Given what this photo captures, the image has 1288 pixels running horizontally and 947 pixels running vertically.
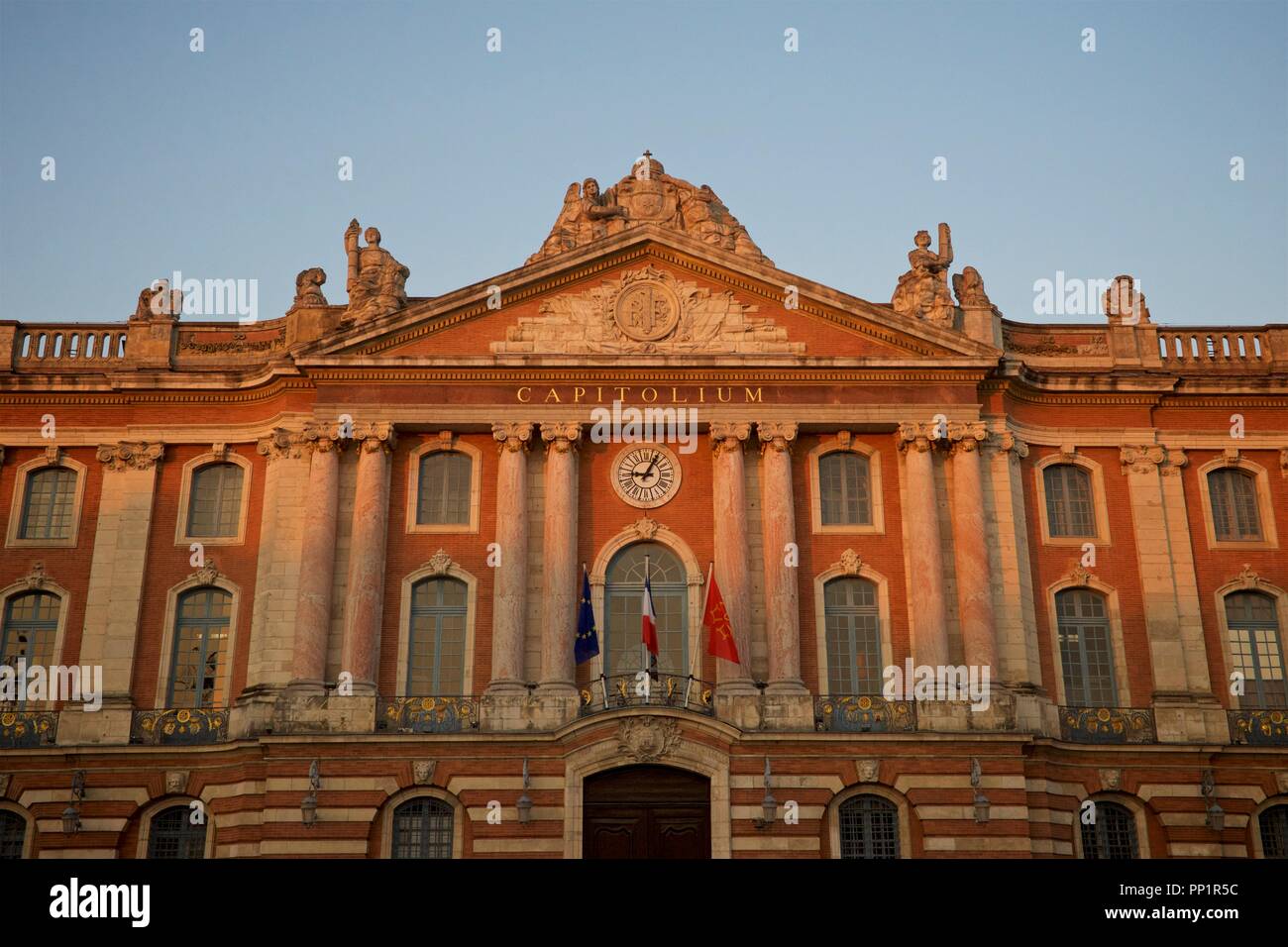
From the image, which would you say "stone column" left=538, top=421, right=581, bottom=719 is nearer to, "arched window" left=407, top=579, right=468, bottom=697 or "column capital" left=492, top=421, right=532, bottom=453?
"column capital" left=492, top=421, right=532, bottom=453

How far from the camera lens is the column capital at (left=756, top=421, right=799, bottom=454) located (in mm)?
31406

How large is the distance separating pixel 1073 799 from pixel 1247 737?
4.16 meters

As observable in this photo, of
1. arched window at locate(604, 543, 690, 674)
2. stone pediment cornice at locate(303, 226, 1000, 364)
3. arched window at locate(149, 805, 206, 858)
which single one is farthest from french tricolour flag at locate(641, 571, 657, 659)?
arched window at locate(149, 805, 206, 858)

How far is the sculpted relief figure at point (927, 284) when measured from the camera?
32.8 metres

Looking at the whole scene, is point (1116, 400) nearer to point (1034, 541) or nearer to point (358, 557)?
point (1034, 541)

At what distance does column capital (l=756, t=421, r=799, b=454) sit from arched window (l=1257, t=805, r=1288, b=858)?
1247 centimetres

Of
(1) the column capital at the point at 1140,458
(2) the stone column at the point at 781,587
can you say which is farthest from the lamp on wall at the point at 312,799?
(1) the column capital at the point at 1140,458

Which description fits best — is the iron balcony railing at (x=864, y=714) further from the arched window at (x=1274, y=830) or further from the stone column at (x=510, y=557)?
the arched window at (x=1274, y=830)

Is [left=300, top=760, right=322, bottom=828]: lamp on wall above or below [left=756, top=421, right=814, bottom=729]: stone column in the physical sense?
below

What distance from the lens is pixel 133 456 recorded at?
107ft

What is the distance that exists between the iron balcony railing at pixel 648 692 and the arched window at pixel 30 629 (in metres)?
12.0

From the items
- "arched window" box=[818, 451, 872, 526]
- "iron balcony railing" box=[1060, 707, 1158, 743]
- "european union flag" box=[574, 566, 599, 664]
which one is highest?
"arched window" box=[818, 451, 872, 526]

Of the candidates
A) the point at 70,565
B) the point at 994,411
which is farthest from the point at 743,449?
the point at 70,565

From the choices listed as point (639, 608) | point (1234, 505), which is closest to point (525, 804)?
point (639, 608)
